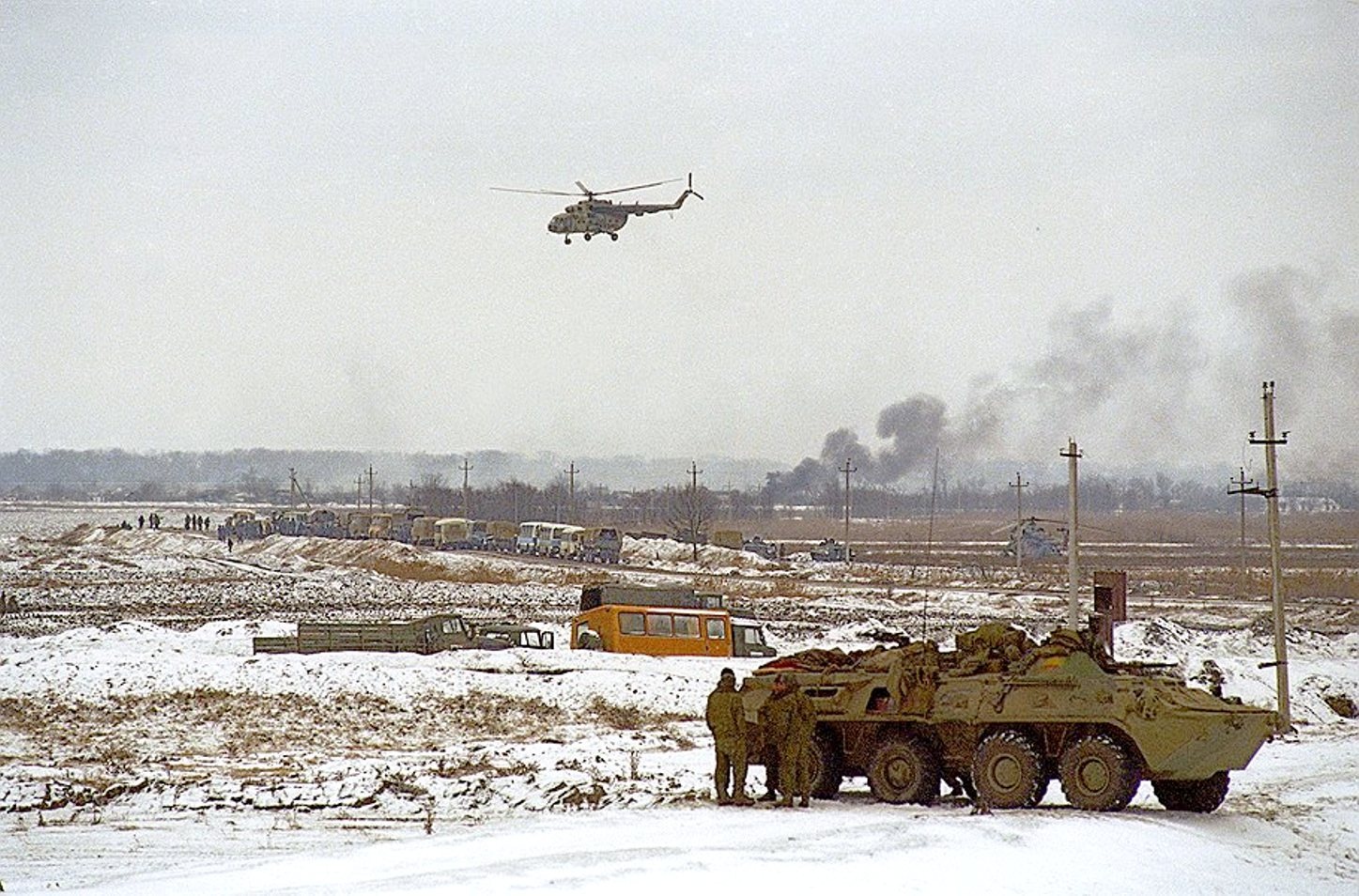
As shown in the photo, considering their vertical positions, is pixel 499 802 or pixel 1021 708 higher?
pixel 1021 708

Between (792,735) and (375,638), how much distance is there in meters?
17.8

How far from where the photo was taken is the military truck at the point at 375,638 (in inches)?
1243

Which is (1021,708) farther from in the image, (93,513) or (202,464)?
(202,464)

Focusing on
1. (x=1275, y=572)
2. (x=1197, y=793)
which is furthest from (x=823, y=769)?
(x=1275, y=572)

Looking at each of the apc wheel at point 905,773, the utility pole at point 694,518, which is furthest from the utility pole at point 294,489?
the apc wheel at point 905,773

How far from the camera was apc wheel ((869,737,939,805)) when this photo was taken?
53.2ft

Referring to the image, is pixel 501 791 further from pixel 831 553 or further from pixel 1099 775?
pixel 831 553

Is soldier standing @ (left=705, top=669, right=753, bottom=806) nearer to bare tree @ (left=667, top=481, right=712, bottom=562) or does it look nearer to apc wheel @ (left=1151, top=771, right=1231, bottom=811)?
apc wheel @ (left=1151, top=771, right=1231, bottom=811)

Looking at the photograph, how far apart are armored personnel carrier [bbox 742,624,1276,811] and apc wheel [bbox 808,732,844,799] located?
0.05 feet

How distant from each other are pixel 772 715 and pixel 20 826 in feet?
24.0

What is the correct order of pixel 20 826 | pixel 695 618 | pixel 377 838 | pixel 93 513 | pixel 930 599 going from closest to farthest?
pixel 377 838
pixel 20 826
pixel 695 618
pixel 930 599
pixel 93 513

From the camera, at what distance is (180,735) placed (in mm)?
23234

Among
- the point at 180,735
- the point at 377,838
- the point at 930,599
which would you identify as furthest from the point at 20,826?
the point at 930,599

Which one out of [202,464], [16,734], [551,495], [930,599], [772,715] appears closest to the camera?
[772,715]
